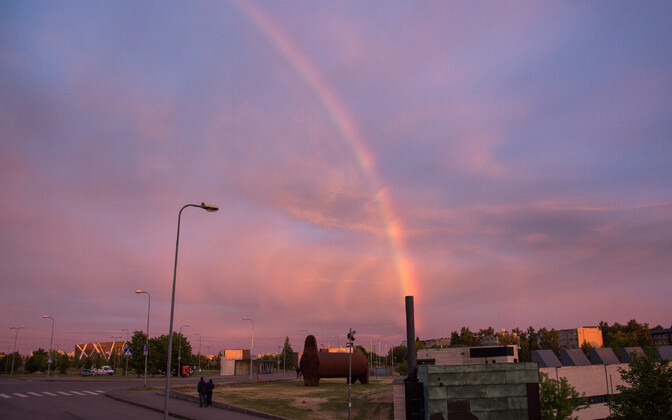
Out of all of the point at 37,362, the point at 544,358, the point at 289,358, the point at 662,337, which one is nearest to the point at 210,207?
the point at 544,358

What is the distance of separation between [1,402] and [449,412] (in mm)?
32021

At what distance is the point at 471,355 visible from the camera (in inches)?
2788

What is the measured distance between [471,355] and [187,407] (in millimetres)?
50181

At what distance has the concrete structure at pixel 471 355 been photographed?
64.5 metres

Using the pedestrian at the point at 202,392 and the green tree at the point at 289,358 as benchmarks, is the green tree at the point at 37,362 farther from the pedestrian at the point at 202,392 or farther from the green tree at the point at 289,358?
the pedestrian at the point at 202,392

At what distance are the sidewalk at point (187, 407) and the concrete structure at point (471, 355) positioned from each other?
116 ft

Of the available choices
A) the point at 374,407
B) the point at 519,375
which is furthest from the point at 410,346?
the point at 519,375

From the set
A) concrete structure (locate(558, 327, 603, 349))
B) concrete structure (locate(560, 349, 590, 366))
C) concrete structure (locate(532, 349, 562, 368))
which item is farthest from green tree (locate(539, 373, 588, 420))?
concrete structure (locate(558, 327, 603, 349))

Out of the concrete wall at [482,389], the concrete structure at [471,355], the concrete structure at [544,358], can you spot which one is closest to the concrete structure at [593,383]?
the concrete structure at [544,358]

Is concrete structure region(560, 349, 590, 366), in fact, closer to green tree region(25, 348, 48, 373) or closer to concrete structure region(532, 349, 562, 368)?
concrete structure region(532, 349, 562, 368)

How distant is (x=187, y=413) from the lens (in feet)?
95.3

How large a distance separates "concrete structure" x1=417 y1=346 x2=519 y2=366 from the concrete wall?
37811 mm

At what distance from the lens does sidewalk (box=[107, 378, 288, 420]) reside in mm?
28263

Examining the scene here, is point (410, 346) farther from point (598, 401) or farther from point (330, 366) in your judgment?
point (598, 401)
